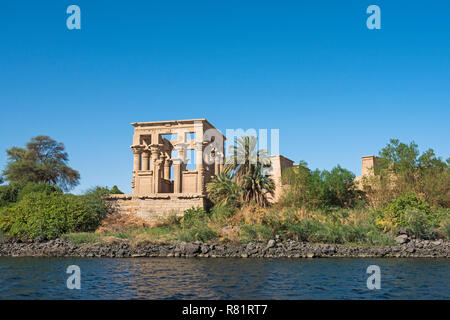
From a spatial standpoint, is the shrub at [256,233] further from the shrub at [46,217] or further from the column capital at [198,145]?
the shrub at [46,217]

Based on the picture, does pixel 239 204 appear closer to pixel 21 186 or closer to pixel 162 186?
pixel 162 186

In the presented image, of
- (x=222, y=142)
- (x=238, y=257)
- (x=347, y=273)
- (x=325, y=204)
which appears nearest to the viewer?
(x=347, y=273)

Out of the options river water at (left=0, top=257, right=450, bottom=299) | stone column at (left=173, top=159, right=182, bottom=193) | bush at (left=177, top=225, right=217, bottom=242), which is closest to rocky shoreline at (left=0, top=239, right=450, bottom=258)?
bush at (left=177, top=225, right=217, bottom=242)

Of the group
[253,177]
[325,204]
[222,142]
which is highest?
[222,142]

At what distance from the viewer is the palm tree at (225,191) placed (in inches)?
1188

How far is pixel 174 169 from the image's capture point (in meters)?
36.5

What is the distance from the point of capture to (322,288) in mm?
12523

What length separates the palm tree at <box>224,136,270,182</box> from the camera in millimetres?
30672

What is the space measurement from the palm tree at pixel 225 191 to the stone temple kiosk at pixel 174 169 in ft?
6.24

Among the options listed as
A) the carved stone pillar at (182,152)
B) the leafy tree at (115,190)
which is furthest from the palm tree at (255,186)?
the leafy tree at (115,190)

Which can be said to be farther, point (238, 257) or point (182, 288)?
point (238, 257)
